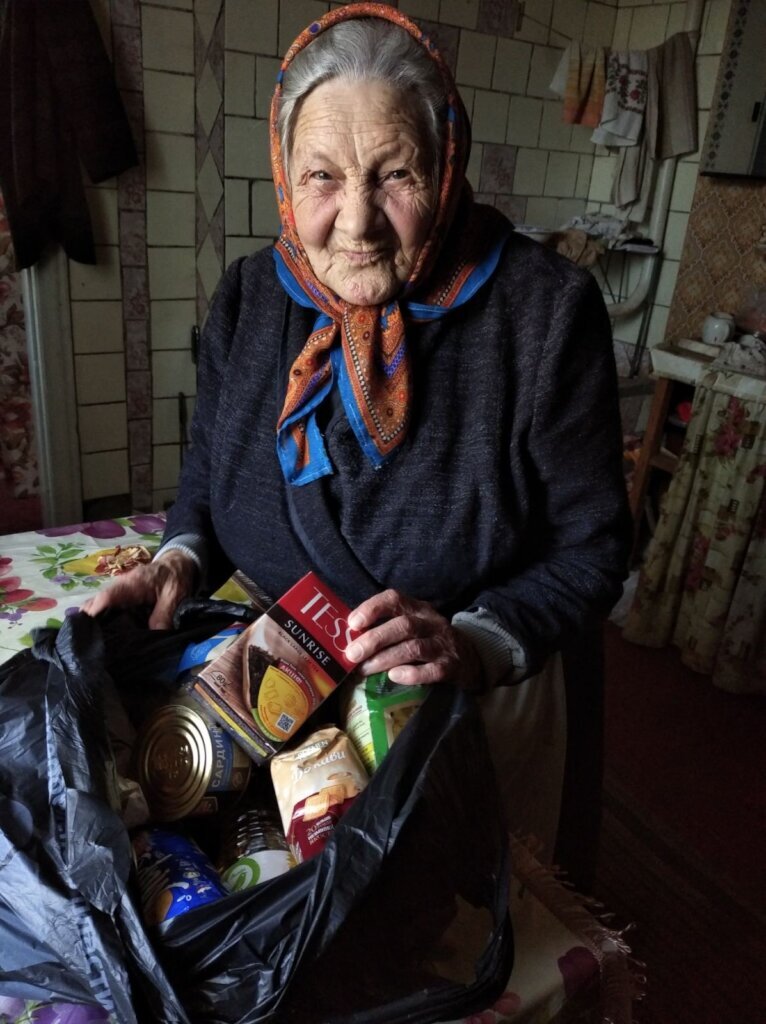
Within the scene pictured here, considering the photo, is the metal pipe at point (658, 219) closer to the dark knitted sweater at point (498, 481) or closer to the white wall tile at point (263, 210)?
the white wall tile at point (263, 210)

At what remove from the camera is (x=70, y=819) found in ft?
1.91

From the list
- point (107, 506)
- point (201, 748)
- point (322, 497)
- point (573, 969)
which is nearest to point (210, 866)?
point (201, 748)

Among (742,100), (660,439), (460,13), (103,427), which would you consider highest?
(460,13)

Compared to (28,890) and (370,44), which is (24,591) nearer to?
(28,890)

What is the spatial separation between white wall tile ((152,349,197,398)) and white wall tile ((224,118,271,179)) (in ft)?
1.92

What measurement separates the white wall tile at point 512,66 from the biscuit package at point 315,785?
2.73m

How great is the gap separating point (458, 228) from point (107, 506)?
2024mm

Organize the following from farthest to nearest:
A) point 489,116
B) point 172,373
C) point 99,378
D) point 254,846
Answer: point 489,116
point 172,373
point 99,378
point 254,846

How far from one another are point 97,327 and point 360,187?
1.78 metres

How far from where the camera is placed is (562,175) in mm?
3084

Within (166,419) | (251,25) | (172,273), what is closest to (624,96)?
(251,25)

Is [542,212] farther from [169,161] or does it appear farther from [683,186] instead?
[169,161]

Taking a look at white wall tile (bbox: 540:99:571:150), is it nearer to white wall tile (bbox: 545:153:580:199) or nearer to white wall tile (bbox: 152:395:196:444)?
white wall tile (bbox: 545:153:580:199)

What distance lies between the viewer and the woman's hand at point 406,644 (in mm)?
713
